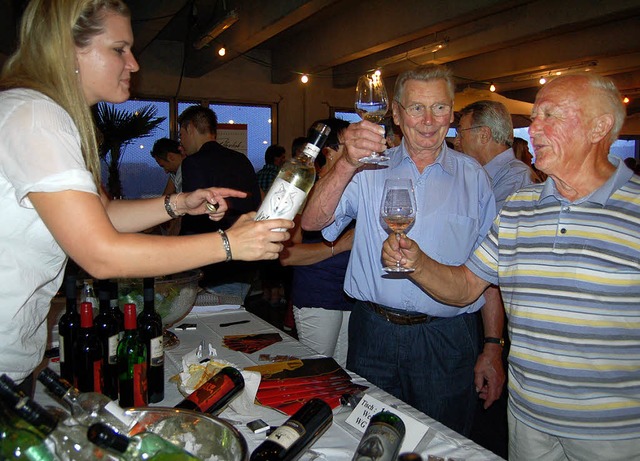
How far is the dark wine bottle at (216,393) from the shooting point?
1.22 metres

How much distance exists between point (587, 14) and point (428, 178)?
5600 millimetres

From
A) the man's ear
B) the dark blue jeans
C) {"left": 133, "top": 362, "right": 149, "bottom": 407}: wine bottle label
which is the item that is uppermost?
the man's ear

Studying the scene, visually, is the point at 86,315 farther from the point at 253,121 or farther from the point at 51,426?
the point at 253,121

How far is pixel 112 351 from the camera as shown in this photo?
→ 1523 mm

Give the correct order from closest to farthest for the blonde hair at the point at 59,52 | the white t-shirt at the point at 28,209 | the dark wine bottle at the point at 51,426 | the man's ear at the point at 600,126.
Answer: the dark wine bottle at the point at 51,426
the white t-shirt at the point at 28,209
the blonde hair at the point at 59,52
the man's ear at the point at 600,126

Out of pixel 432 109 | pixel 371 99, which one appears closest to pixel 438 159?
pixel 432 109

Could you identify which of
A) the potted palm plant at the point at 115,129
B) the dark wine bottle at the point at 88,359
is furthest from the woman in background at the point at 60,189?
the potted palm plant at the point at 115,129

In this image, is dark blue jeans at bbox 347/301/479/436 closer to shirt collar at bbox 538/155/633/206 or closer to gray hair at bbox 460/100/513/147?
shirt collar at bbox 538/155/633/206

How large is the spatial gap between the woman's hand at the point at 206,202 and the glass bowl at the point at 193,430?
86 centimetres

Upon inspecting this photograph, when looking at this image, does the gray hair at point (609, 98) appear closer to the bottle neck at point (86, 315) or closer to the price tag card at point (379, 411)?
the price tag card at point (379, 411)

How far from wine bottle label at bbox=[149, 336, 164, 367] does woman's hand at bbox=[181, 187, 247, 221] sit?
434 mm

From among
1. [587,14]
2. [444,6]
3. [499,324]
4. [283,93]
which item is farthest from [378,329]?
[283,93]

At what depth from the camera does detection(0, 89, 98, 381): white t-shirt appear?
1.19 m

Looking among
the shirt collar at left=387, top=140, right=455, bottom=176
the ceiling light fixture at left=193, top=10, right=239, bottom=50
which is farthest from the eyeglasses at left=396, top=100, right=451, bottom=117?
the ceiling light fixture at left=193, top=10, right=239, bottom=50
